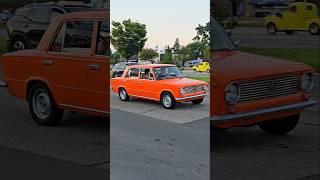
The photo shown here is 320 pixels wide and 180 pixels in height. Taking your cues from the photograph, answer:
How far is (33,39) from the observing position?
134 inches

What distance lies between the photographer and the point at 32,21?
341cm

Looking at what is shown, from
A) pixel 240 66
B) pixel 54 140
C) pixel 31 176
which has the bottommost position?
pixel 31 176

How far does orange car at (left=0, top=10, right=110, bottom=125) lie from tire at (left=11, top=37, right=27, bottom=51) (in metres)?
0.03

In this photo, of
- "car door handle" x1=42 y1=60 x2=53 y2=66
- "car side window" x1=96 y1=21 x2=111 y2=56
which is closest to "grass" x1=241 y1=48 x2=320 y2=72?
"car side window" x1=96 y1=21 x2=111 y2=56

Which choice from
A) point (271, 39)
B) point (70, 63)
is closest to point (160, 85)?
point (271, 39)

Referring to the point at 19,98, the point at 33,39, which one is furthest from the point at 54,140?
the point at 33,39

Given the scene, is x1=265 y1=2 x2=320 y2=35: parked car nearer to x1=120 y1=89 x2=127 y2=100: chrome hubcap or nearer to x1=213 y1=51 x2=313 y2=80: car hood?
x1=213 y1=51 x2=313 y2=80: car hood

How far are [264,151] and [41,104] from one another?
136cm

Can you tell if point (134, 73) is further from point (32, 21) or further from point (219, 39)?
point (32, 21)

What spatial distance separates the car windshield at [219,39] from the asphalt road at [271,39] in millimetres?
67

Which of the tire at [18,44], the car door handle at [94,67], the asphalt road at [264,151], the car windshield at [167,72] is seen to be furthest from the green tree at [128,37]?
the tire at [18,44]

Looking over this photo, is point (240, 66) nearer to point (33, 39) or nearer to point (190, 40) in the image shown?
point (190, 40)

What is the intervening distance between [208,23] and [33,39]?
1.36 metres

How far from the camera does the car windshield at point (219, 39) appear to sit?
8.14 feet
